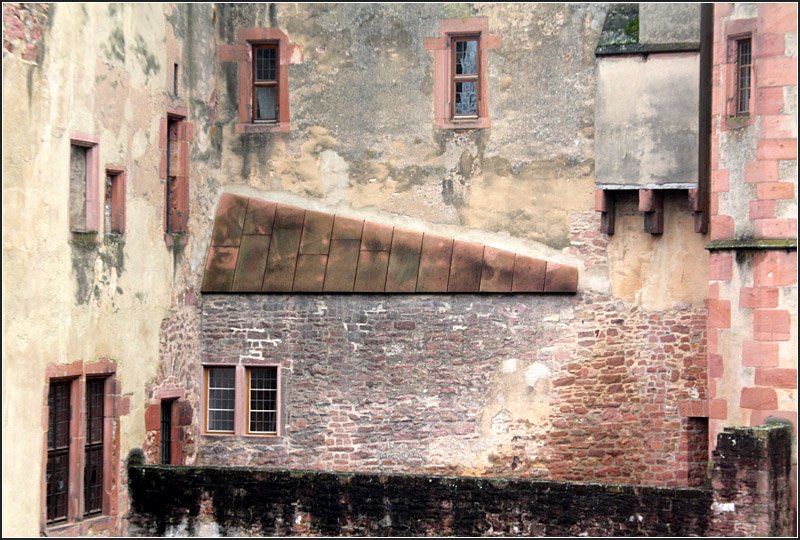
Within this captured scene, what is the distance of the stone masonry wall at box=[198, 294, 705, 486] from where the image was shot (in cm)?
1844

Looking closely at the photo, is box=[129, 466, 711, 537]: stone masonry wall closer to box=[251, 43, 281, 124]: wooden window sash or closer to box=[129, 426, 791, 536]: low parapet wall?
box=[129, 426, 791, 536]: low parapet wall

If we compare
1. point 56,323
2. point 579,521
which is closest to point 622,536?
point 579,521

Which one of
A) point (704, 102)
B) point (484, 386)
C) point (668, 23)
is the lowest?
point (484, 386)

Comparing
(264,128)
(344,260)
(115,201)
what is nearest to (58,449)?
(115,201)

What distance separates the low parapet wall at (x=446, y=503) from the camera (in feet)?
49.2

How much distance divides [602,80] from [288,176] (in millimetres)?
4251

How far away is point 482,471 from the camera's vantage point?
1861cm

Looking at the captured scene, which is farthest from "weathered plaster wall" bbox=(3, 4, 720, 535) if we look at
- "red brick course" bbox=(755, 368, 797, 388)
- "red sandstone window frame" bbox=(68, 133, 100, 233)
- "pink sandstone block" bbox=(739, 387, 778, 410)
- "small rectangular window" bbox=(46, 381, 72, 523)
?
"red brick course" bbox=(755, 368, 797, 388)

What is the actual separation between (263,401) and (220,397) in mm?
581

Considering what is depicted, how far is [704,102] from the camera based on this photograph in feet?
58.1

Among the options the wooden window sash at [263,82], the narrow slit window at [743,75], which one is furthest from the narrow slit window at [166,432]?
the narrow slit window at [743,75]

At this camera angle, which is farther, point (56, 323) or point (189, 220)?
point (189, 220)

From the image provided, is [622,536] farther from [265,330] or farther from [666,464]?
[265,330]

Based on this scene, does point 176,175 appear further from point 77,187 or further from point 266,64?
point 77,187
